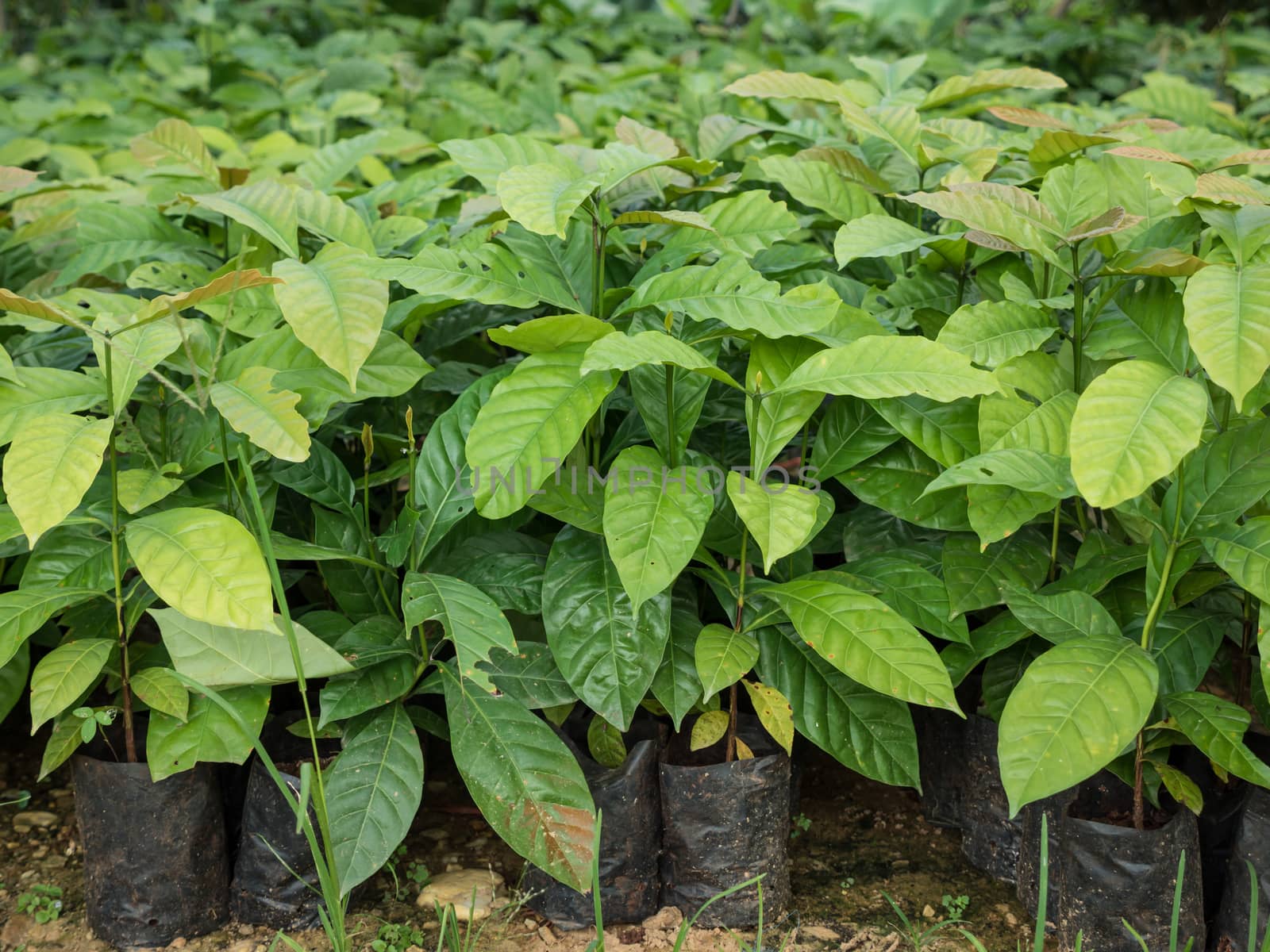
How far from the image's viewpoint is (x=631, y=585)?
1.42 metres

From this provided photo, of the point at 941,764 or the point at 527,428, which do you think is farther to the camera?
the point at 941,764

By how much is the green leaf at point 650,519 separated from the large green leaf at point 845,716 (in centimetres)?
30

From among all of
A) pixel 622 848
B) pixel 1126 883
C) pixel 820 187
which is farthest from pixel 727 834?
pixel 820 187

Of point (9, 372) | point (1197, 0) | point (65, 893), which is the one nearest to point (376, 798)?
point (65, 893)

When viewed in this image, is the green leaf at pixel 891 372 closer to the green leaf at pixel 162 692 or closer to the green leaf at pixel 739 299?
the green leaf at pixel 739 299

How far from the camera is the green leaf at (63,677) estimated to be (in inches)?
59.2

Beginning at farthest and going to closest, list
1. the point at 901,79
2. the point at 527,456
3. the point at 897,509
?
the point at 901,79 → the point at 897,509 → the point at 527,456

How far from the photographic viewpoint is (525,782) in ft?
5.02

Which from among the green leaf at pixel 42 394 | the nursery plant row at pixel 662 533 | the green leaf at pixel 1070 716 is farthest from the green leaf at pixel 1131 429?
the green leaf at pixel 42 394

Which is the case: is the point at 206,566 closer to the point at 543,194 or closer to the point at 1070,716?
the point at 543,194

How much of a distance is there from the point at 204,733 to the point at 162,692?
88 mm

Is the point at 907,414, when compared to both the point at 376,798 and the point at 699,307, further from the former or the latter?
the point at 376,798

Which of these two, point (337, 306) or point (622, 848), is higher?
point (337, 306)

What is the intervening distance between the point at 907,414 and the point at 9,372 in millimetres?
1350
